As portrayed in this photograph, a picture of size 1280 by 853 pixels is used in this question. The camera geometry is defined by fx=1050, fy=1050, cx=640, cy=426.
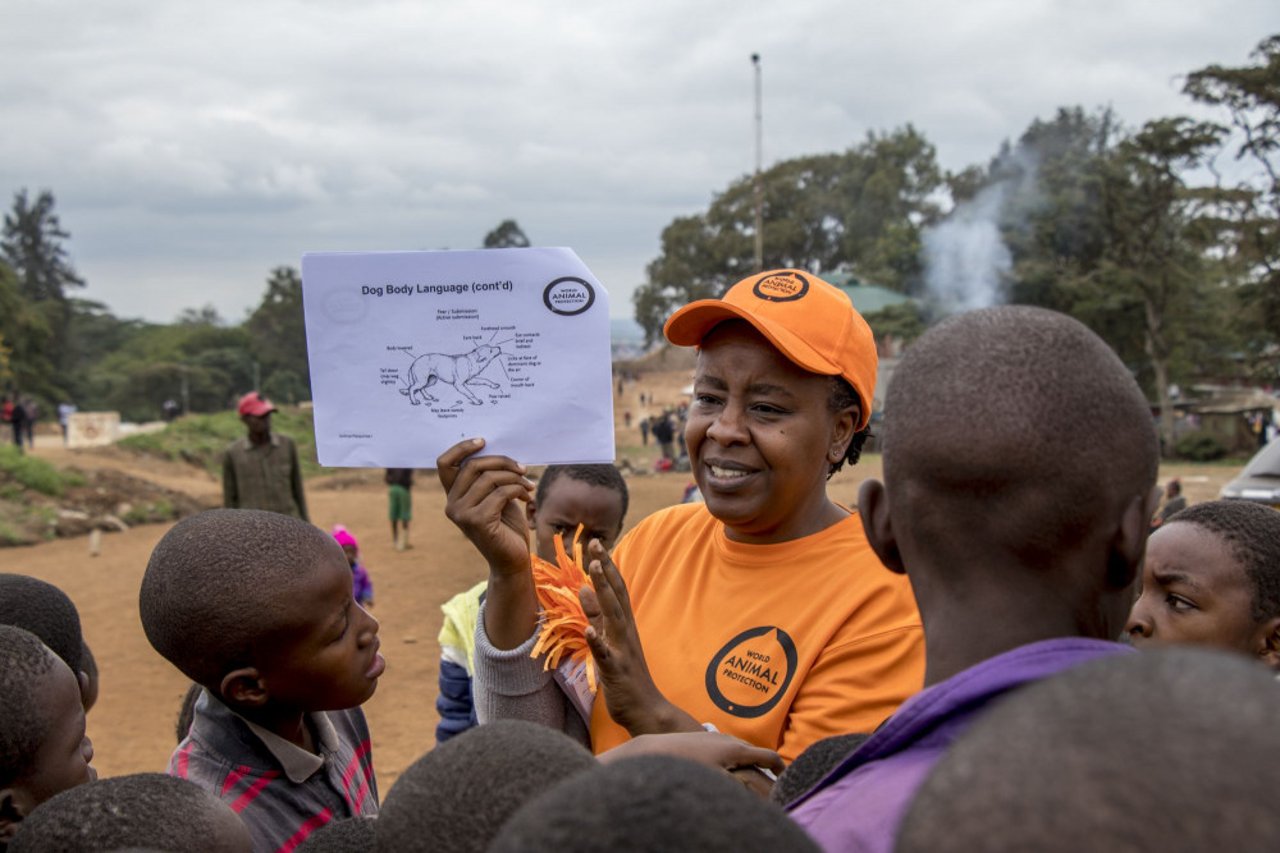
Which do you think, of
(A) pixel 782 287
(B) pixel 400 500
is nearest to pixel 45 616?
(A) pixel 782 287

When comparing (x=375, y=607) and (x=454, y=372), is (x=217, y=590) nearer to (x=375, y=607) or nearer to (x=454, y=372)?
(x=454, y=372)

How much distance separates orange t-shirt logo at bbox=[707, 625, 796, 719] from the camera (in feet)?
6.80

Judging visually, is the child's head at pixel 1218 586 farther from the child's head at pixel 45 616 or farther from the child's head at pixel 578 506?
the child's head at pixel 45 616

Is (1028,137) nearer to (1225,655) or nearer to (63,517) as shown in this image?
(63,517)

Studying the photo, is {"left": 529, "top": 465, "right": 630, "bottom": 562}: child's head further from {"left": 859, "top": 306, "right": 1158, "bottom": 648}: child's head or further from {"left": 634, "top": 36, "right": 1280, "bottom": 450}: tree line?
{"left": 634, "top": 36, "right": 1280, "bottom": 450}: tree line

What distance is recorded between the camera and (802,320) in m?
2.30

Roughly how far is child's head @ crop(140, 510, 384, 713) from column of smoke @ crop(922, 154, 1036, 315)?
36.9m

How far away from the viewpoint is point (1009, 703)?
829mm

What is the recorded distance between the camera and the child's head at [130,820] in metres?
1.42

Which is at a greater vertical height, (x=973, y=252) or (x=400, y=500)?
(x=973, y=252)

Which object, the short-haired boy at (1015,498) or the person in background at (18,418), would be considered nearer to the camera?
the short-haired boy at (1015,498)

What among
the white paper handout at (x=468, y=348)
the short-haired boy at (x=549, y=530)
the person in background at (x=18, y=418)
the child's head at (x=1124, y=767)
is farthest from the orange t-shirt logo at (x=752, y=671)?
the person in background at (x=18, y=418)

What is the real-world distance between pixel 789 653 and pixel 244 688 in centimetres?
120

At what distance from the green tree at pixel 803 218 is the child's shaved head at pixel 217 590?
5292cm
